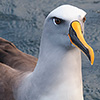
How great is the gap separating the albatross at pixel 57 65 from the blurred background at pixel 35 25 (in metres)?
1.22

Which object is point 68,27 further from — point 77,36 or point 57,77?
point 57,77

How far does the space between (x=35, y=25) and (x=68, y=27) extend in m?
2.70

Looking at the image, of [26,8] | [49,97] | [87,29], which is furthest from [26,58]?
[26,8]

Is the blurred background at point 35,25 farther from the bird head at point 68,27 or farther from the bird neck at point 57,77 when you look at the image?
the bird head at point 68,27

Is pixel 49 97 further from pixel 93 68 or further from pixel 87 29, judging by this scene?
pixel 87 29

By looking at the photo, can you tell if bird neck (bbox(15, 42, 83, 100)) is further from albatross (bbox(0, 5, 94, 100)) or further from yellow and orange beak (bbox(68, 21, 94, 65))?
yellow and orange beak (bbox(68, 21, 94, 65))

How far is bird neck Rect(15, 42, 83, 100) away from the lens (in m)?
2.18

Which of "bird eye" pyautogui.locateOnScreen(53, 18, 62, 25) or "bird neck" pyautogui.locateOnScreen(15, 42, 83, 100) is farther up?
"bird eye" pyautogui.locateOnScreen(53, 18, 62, 25)

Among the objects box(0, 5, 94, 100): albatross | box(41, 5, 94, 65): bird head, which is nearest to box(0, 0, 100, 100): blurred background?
box(0, 5, 94, 100): albatross

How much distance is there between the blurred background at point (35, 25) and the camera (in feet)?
12.6

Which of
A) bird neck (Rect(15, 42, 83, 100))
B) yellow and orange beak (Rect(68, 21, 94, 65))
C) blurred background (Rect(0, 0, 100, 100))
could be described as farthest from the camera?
blurred background (Rect(0, 0, 100, 100))

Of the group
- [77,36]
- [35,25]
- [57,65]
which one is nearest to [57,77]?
[57,65]

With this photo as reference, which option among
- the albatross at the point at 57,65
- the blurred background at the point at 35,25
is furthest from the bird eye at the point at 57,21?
the blurred background at the point at 35,25

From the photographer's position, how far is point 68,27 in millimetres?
2045
